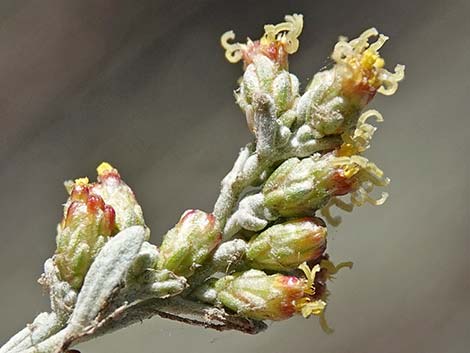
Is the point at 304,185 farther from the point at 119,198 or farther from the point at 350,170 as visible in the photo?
the point at 119,198

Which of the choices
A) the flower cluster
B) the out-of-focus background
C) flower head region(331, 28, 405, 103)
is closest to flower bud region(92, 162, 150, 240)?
the flower cluster

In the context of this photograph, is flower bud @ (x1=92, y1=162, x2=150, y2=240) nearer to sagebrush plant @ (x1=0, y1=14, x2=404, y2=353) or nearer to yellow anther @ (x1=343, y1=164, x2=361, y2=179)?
sagebrush plant @ (x1=0, y1=14, x2=404, y2=353)

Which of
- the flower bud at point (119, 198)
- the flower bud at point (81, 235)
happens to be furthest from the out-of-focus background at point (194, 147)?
the flower bud at point (81, 235)

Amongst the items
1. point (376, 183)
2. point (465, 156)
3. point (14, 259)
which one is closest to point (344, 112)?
point (376, 183)

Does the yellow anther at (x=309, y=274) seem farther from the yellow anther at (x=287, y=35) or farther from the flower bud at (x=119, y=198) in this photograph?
the yellow anther at (x=287, y=35)

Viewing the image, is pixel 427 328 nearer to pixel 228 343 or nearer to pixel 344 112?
pixel 228 343

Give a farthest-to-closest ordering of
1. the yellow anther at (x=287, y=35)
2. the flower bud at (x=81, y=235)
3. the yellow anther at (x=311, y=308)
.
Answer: the yellow anther at (x=287, y=35) → the yellow anther at (x=311, y=308) → the flower bud at (x=81, y=235)

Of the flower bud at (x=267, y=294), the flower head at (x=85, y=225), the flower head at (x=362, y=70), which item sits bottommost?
the flower bud at (x=267, y=294)

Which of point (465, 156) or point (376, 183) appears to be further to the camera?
point (465, 156)
